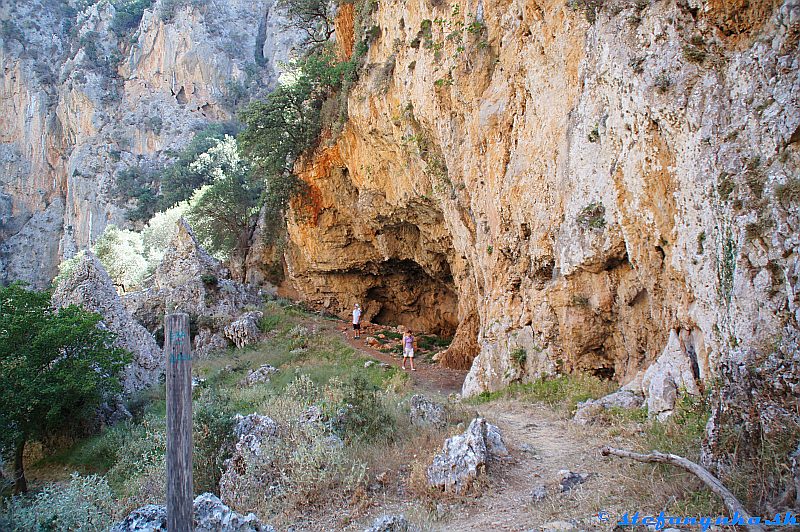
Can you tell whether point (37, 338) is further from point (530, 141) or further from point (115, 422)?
point (530, 141)

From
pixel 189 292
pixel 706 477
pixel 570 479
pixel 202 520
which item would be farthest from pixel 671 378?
pixel 189 292

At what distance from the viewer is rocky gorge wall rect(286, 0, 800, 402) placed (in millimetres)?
4414

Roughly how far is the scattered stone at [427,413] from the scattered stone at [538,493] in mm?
2125

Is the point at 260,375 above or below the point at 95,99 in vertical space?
below

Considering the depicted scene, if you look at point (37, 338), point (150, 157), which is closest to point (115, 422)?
point (37, 338)

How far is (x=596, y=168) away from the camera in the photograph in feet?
25.1

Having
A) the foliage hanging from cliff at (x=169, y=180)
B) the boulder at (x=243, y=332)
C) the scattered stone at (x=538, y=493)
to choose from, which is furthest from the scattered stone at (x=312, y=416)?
Answer: the foliage hanging from cliff at (x=169, y=180)

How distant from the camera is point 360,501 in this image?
4883mm

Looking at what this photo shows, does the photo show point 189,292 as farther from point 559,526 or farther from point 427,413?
point 559,526

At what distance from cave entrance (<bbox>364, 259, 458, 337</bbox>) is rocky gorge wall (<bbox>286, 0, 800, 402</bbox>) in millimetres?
4724

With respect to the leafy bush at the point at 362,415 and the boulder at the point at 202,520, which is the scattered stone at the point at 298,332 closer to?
the leafy bush at the point at 362,415

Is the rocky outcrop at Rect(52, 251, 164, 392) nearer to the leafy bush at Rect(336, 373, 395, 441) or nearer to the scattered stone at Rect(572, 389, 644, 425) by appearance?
the leafy bush at Rect(336, 373, 395, 441)

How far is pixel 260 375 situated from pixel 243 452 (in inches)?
A: 310

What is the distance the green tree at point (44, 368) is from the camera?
28.5 feet
